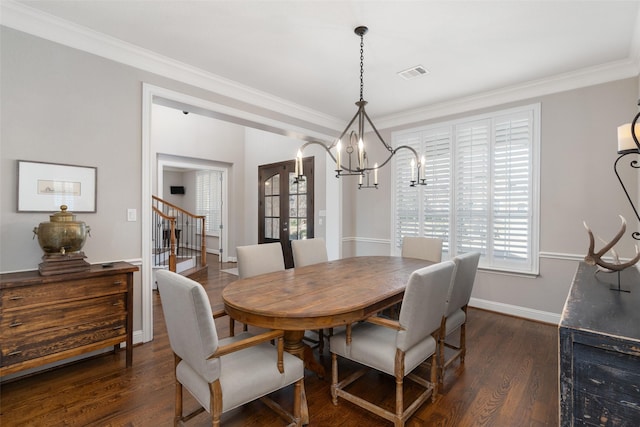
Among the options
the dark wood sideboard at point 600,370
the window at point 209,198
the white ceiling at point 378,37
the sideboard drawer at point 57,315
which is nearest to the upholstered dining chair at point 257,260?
the sideboard drawer at point 57,315

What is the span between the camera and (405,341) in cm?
168

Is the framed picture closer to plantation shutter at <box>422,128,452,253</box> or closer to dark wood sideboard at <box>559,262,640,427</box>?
dark wood sideboard at <box>559,262,640,427</box>

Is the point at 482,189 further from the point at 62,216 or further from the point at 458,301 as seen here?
the point at 62,216

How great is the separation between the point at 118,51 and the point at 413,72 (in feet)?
9.27

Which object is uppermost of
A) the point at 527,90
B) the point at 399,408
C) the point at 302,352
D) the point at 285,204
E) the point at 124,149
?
the point at 527,90

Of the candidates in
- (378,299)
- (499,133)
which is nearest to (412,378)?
(378,299)

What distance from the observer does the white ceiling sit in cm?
218

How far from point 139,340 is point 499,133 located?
4547 millimetres

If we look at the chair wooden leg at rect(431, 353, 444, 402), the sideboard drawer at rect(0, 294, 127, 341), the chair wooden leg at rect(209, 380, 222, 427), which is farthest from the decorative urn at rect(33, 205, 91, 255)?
the chair wooden leg at rect(431, 353, 444, 402)

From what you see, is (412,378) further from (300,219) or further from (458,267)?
(300,219)

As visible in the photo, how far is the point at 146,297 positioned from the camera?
283 cm

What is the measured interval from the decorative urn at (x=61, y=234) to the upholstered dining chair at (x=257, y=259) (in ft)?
3.90

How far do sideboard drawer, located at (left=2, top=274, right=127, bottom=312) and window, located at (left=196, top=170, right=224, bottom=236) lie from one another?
5670mm

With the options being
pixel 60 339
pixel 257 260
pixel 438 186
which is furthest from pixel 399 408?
pixel 438 186
